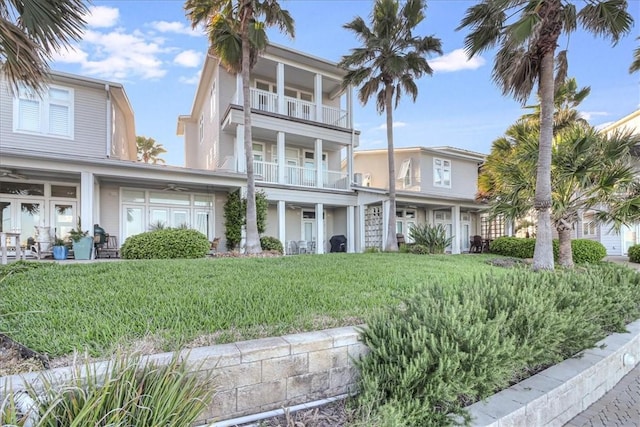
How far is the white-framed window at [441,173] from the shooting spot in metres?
20.2

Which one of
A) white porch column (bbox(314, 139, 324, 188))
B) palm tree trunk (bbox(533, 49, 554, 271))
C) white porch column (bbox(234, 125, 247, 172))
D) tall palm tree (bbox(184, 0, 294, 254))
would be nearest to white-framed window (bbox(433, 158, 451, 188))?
white porch column (bbox(314, 139, 324, 188))

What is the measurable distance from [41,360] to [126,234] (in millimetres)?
12263

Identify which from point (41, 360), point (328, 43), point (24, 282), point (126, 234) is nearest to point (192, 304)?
point (41, 360)

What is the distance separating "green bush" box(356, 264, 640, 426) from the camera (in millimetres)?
2596

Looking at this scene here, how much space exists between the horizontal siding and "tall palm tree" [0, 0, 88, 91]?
8669 millimetres

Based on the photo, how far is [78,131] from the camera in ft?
41.7

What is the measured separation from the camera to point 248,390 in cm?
259

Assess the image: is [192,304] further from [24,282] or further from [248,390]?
[24,282]

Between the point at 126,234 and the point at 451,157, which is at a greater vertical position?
the point at 451,157

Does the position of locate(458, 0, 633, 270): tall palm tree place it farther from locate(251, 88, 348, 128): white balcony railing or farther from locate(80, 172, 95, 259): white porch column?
locate(80, 172, 95, 259): white porch column

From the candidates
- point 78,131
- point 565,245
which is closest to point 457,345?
point 565,245

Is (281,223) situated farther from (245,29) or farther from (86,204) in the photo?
(245,29)

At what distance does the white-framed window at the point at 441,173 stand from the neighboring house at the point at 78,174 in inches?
482

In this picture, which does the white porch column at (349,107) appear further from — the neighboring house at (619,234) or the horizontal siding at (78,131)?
the neighboring house at (619,234)
